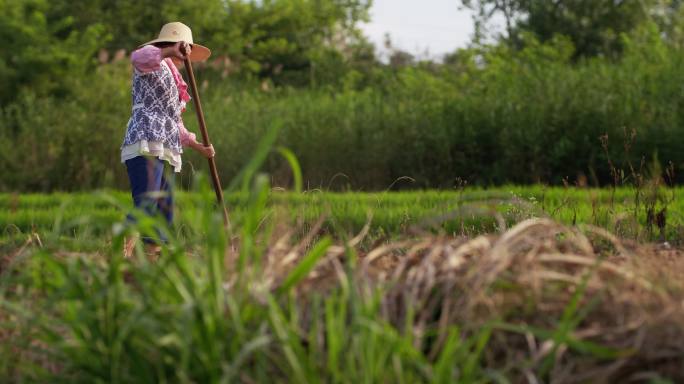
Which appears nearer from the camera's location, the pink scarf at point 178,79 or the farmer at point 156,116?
the farmer at point 156,116

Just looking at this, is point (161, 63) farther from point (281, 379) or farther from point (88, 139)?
point (88, 139)

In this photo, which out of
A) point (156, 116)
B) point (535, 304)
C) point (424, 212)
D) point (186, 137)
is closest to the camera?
point (535, 304)

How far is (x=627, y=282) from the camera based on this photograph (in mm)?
2693

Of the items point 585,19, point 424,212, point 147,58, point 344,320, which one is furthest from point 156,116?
point 585,19

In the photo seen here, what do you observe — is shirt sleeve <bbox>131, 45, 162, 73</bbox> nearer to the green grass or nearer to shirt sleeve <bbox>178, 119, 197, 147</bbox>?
shirt sleeve <bbox>178, 119, 197, 147</bbox>

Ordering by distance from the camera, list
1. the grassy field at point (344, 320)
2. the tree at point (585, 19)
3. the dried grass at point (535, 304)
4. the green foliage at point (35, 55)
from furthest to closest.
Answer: the tree at point (585, 19) → the green foliage at point (35, 55) → the dried grass at point (535, 304) → the grassy field at point (344, 320)

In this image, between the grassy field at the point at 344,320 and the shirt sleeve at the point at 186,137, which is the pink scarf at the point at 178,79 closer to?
the shirt sleeve at the point at 186,137

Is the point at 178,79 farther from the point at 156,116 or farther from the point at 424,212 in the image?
the point at 424,212

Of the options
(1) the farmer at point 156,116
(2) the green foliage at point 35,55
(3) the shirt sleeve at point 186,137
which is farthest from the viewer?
(2) the green foliage at point 35,55

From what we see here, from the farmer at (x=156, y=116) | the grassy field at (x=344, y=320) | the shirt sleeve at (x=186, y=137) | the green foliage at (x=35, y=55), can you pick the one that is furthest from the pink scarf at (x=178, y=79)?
the green foliage at (x=35, y=55)

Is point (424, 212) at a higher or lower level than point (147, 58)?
lower

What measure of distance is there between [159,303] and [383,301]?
0.58 m

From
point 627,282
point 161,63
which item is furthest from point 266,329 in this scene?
point 161,63

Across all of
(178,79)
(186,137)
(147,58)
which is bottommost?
(186,137)
